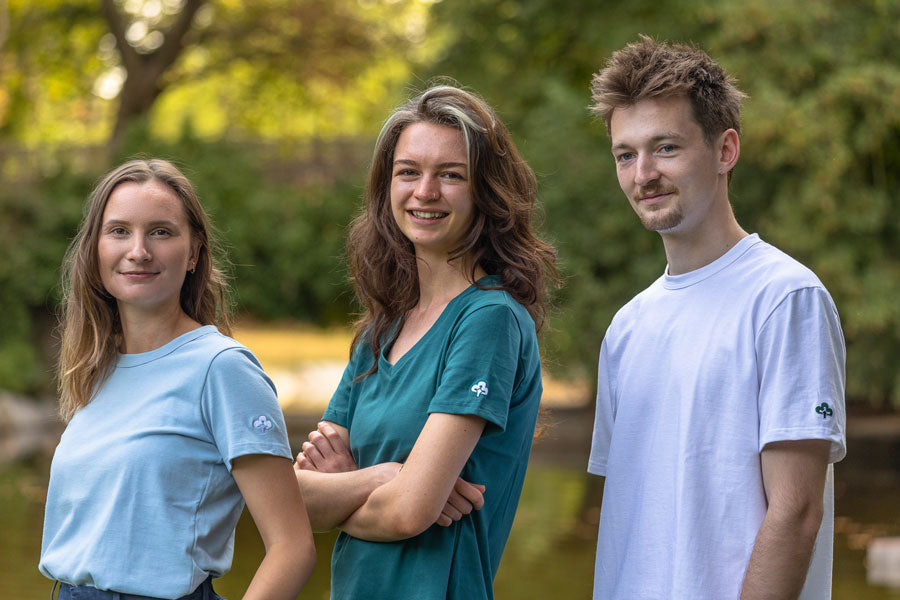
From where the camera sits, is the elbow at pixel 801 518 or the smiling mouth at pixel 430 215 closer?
the elbow at pixel 801 518

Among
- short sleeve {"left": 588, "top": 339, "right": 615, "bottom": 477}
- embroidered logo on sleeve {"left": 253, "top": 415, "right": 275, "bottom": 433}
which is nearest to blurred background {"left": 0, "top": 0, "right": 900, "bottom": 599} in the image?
short sleeve {"left": 588, "top": 339, "right": 615, "bottom": 477}

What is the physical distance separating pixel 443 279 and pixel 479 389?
0.33 m

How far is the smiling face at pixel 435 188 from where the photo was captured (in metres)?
2.36

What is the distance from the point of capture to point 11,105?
22125 millimetres

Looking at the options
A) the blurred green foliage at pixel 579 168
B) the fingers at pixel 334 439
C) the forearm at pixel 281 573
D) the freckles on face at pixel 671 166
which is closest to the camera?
the forearm at pixel 281 573

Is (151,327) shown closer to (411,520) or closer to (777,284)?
(411,520)

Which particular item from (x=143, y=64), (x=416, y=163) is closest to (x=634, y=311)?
(x=416, y=163)

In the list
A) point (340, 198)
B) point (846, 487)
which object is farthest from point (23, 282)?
point (846, 487)

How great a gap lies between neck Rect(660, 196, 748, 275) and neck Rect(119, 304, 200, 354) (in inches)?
39.6

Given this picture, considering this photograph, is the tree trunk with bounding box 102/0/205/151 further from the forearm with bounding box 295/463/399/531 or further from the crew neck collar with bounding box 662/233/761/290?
the crew neck collar with bounding box 662/233/761/290

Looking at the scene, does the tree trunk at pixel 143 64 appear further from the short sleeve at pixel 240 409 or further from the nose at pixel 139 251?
the short sleeve at pixel 240 409

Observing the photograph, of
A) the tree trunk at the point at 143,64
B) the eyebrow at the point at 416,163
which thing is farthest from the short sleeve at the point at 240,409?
the tree trunk at the point at 143,64

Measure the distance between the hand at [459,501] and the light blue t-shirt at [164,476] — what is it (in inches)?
13.2

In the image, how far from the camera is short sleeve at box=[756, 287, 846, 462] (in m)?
2.11
